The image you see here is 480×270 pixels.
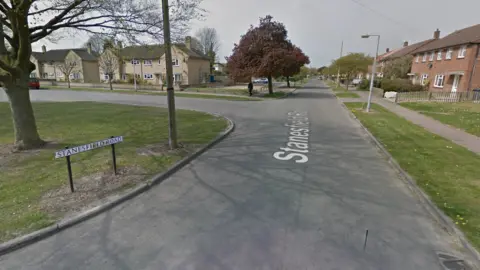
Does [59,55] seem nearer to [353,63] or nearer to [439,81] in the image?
[353,63]

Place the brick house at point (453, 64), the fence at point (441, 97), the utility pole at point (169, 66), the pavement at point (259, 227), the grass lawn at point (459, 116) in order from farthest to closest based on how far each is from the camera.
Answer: the brick house at point (453, 64), the fence at point (441, 97), the grass lawn at point (459, 116), the utility pole at point (169, 66), the pavement at point (259, 227)

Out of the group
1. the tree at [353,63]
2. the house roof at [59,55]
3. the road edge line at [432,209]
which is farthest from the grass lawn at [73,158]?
the house roof at [59,55]

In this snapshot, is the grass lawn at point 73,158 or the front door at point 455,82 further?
the front door at point 455,82

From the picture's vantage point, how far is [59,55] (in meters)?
52.9

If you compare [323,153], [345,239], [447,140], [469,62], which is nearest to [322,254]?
[345,239]

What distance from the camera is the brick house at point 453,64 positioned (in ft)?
72.8

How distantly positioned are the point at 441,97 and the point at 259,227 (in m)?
24.5

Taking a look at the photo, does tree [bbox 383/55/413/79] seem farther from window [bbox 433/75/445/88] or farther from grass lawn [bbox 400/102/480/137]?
grass lawn [bbox 400/102/480/137]

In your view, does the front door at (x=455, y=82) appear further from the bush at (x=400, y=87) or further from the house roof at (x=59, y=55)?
the house roof at (x=59, y=55)

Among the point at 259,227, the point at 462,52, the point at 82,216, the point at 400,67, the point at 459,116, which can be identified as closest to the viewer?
the point at 259,227

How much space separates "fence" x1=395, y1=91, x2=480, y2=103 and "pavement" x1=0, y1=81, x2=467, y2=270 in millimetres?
19685

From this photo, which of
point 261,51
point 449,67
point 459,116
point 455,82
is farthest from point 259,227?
point 449,67

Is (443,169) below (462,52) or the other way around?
below

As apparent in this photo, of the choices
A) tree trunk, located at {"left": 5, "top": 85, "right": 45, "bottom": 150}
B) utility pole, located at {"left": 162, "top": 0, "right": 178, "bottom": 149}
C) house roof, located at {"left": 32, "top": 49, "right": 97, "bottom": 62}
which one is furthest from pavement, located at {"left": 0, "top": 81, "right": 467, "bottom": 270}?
house roof, located at {"left": 32, "top": 49, "right": 97, "bottom": 62}
